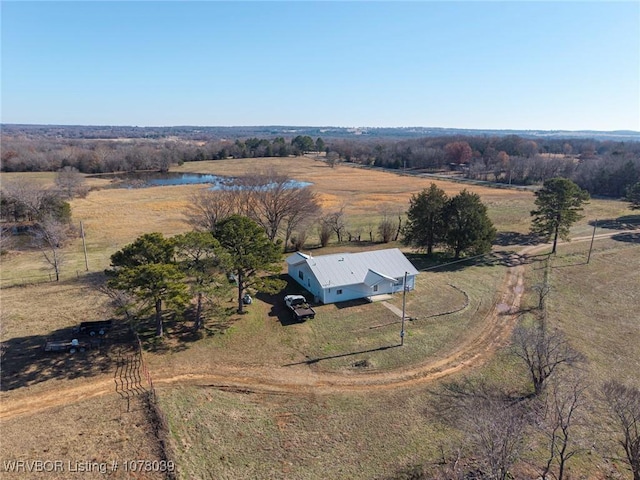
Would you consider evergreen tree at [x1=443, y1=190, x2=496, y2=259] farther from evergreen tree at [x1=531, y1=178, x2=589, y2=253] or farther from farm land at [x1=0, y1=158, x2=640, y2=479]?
evergreen tree at [x1=531, y1=178, x2=589, y2=253]

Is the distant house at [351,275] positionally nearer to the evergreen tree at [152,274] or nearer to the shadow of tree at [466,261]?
the shadow of tree at [466,261]

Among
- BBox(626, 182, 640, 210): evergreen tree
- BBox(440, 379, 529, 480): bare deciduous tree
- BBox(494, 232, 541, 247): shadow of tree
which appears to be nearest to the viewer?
BBox(440, 379, 529, 480): bare deciduous tree

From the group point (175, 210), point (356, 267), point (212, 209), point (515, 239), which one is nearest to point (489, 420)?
point (356, 267)

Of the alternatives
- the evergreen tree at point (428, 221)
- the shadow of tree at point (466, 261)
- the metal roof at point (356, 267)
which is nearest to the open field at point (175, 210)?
the evergreen tree at point (428, 221)

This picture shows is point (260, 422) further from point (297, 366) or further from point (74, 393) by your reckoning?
point (74, 393)

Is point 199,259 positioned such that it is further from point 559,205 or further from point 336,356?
point 559,205

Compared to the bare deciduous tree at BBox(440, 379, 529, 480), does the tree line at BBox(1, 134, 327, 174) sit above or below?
above

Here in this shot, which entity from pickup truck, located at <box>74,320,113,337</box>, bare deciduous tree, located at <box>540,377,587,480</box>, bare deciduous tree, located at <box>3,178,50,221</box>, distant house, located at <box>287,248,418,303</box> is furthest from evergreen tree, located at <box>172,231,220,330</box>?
bare deciduous tree, located at <box>3,178,50,221</box>

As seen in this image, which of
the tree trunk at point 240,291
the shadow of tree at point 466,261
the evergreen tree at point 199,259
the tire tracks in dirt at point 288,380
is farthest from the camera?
the shadow of tree at point 466,261

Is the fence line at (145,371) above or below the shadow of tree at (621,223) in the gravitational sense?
below
